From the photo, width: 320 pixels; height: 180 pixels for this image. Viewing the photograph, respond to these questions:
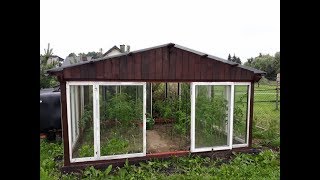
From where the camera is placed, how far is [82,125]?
658cm

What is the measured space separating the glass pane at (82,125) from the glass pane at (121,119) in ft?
1.02

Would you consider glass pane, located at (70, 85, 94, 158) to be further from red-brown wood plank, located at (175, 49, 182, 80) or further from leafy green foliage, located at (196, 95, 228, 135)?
leafy green foliage, located at (196, 95, 228, 135)

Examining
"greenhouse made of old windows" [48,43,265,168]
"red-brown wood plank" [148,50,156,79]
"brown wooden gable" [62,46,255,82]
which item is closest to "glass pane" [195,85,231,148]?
"greenhouse made of old windows" [48,43,265,168]

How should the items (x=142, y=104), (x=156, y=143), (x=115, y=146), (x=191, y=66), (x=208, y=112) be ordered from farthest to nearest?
(x=156, y=143) < (x=208, y=112) < (x=191, y=66) < (x=142, y=104) < (x=115, y=146)

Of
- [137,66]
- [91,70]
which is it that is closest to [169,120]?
[137,66]

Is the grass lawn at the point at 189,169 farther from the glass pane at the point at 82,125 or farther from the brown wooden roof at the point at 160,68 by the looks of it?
the brown wooden roof at the point at 160,68

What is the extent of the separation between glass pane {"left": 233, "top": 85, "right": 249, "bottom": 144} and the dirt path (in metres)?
2.00

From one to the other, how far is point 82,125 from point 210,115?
11.2 feet

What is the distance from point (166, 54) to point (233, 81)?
2069 mm

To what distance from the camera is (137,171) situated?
5.98 m

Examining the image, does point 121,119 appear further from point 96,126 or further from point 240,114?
point 240,114

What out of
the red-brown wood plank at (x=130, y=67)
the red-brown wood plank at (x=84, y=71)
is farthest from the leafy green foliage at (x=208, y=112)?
the red-brown wood plank at (x=84, y=71)
